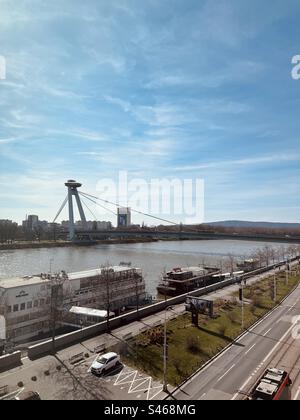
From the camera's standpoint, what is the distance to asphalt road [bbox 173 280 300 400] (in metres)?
9.37

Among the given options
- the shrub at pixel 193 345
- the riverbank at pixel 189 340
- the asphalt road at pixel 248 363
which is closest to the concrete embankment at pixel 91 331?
the riverbank at pixel 189 340

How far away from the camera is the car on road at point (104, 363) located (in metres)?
10.1

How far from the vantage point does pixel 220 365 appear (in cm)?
1121

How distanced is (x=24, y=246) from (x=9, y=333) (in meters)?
38.1

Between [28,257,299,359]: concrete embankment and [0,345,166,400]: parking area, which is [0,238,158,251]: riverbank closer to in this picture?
[28,257,299,359]: concrete embankment

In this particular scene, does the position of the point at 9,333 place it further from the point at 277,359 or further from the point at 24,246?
the point at 24,246

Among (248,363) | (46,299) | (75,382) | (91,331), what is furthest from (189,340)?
(46,299)

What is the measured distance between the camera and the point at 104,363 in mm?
10312

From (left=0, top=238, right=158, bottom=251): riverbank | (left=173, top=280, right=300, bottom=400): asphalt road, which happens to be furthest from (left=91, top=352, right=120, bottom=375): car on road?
(left=0, top=238, right=158, bottom=251): riverbank

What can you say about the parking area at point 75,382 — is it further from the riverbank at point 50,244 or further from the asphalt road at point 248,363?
the riverbank at point 50,244

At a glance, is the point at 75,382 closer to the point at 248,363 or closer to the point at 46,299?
the point at 248,363

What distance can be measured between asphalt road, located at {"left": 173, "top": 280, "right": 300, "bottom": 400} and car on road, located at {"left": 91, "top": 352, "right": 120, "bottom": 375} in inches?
90.9

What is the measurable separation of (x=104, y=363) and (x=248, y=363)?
4.84 m

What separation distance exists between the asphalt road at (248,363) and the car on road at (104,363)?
2.31m
